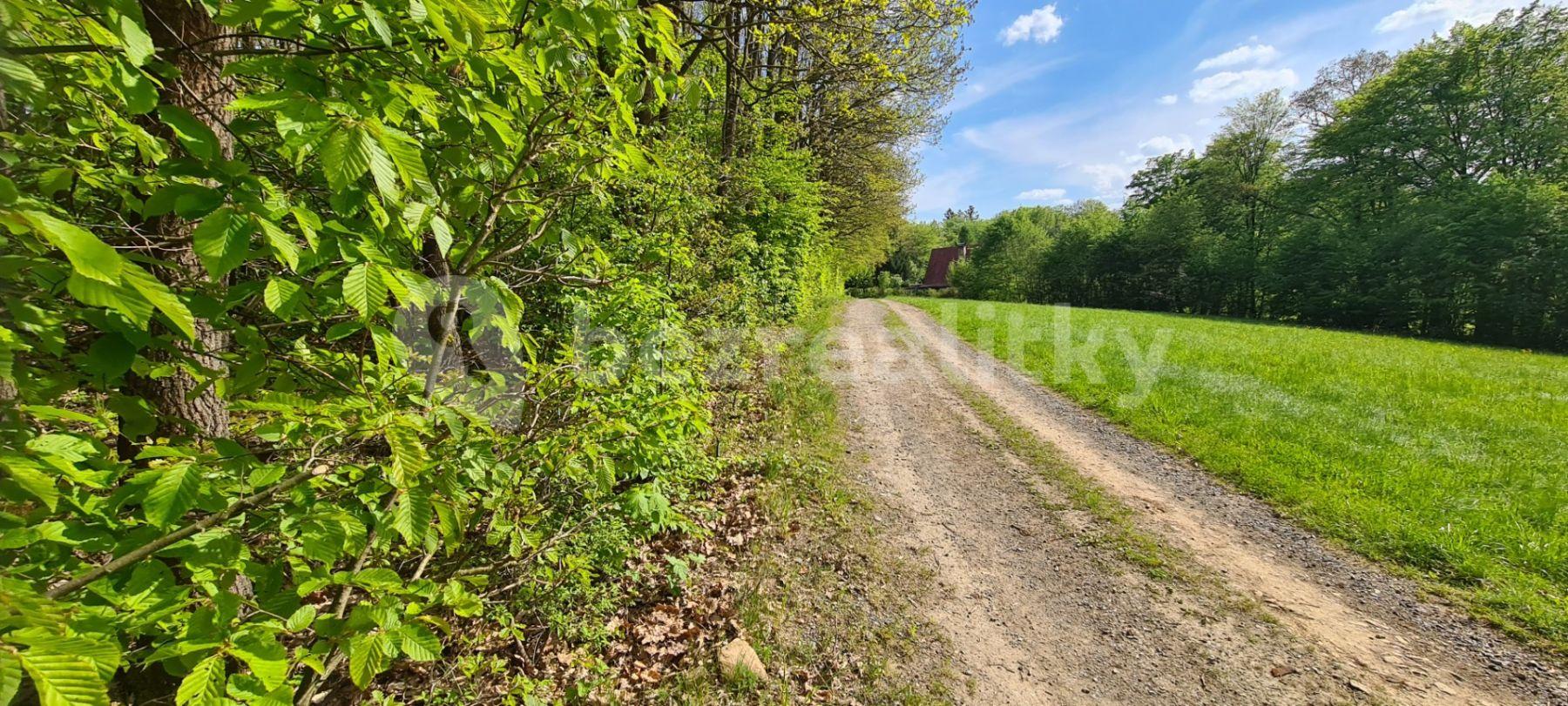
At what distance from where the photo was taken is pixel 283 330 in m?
2.38

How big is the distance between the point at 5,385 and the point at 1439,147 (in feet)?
150

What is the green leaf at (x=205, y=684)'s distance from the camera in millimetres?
1226

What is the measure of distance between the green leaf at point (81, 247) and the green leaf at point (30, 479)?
0.48 metres

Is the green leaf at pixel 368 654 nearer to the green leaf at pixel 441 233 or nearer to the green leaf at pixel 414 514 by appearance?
the green leaf at pixel 414 514

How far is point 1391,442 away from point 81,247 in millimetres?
10365

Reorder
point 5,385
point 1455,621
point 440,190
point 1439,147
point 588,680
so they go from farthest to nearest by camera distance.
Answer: point 1439,147, point 1455,621, point 588,680, point 440,190, point 5,385

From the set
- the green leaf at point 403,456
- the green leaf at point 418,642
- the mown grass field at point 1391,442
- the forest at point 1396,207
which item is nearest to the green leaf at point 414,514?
the green leaf at point 403,456

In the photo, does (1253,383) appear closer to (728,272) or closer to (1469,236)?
(728,272)

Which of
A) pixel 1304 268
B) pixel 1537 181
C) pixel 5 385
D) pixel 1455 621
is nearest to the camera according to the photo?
pixel 5 385

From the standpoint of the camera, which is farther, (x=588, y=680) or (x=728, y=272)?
(x=728, y=272)

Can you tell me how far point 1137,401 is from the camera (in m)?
8.42

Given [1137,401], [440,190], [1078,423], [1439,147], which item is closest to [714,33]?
[440,190]

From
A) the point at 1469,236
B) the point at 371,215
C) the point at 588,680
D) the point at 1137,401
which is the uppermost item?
the point at 1469,236

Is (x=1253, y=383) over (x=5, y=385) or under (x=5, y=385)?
under
